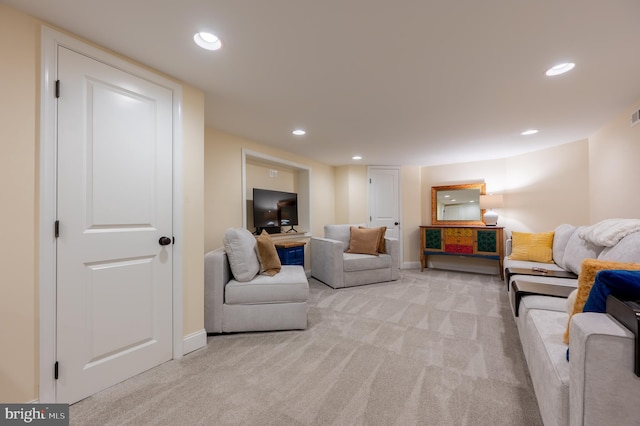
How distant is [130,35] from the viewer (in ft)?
4.87

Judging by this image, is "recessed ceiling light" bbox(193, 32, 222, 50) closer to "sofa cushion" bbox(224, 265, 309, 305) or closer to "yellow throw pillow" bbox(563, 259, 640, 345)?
"sofa cushion" bbox(224, 265, 309, 305)

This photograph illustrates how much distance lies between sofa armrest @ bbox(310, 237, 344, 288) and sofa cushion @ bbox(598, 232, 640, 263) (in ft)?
8.75

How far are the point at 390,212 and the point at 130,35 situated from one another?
4711 mm

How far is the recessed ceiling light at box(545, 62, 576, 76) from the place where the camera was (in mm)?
1749

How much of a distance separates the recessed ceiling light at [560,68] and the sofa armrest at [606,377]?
180cm

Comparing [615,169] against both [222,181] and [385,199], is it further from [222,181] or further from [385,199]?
[222,181]

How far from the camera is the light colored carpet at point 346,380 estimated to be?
1.35 m

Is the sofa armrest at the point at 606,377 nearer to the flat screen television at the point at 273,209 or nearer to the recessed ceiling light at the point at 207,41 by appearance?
the recessed ceiling light at the point at 207,41

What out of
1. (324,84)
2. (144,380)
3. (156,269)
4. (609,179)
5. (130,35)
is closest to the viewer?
(130,35)

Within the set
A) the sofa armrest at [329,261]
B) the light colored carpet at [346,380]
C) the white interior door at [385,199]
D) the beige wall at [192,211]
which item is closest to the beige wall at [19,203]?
the light colored carpet at [346,380]

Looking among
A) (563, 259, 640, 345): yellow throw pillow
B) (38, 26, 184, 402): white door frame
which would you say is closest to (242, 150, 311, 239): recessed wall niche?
(38, 26, 184, 402): white door frame

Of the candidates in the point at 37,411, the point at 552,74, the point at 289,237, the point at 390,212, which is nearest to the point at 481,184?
the point at 390,212

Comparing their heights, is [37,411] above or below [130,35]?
below

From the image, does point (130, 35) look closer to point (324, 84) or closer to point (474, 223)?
point (324, 84)
